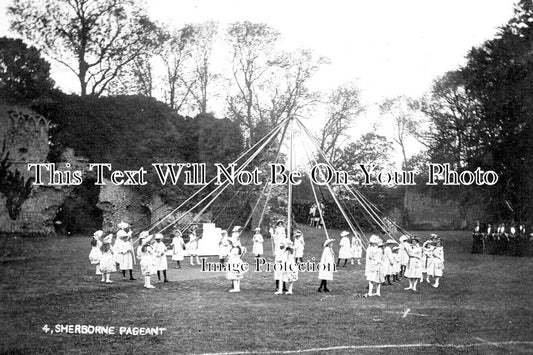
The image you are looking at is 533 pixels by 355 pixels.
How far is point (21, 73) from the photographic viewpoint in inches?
831

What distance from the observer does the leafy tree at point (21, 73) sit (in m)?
18.1

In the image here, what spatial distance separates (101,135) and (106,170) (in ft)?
6.12

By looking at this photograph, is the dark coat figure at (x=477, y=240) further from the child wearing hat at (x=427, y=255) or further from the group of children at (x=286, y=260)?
the child wearing hat at (x=427, y=255)

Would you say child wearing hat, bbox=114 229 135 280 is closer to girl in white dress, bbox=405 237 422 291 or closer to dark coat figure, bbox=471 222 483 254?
girl in white dress, bbox=405 237 422 291

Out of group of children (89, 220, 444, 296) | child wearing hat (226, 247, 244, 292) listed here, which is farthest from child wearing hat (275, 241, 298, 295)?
child wearing hat (226, 247, 244, 292)

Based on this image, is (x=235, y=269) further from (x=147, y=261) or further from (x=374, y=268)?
(x=374, y=268)

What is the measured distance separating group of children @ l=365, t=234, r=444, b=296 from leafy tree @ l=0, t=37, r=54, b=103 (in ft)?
44.1

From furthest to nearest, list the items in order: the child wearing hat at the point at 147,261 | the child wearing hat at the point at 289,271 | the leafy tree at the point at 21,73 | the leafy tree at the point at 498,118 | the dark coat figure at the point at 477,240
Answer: the dark coat figure at the point at 477,240 < the leafy tree at the point at 21,73 < the leafy tree at the point at 498,118 < the child wearing hat at the point at 147,261 < the child wearing hat at the point at 289,271

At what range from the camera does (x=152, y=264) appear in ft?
41.1

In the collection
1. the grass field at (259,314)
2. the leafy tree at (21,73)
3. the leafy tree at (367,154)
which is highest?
the leafy tree at (21,73)

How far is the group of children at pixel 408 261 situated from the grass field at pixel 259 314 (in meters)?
0.39

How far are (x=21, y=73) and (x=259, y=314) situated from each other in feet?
55.2

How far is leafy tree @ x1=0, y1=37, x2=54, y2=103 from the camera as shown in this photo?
18109mm

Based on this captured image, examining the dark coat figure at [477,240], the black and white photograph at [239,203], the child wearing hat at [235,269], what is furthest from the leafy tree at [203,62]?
the dark coat figure at [477,240]
